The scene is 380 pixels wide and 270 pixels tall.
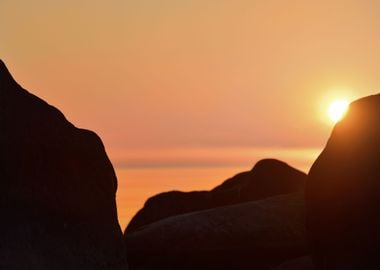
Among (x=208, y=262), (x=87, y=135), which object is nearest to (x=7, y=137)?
(x=87, y=135)

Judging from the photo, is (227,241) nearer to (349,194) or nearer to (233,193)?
(233,193)

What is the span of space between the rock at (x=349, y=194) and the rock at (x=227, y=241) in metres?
4.98

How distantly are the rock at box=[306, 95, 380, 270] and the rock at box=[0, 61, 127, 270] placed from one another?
10.3 feet

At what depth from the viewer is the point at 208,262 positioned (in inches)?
840

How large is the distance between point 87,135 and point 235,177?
12.8 m

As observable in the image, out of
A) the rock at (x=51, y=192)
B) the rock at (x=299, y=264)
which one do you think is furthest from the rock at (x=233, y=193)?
the rock at (x=51, y=192)

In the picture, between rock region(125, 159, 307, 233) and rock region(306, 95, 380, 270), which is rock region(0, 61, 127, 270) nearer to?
rock region(306, 95, 380, 270)

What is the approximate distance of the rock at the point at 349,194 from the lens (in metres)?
14.7

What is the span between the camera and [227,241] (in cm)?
2120

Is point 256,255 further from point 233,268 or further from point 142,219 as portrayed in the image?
point 142,219

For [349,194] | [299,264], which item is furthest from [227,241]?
[349,194]

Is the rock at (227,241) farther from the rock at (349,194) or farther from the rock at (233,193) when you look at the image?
the rock at (349,194)

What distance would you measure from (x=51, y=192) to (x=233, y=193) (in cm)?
1104

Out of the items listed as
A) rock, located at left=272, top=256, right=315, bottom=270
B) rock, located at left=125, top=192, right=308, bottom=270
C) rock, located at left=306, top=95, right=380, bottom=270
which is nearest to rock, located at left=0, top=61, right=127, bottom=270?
rock, located at left=306, top=95, right=380, bottom=270
